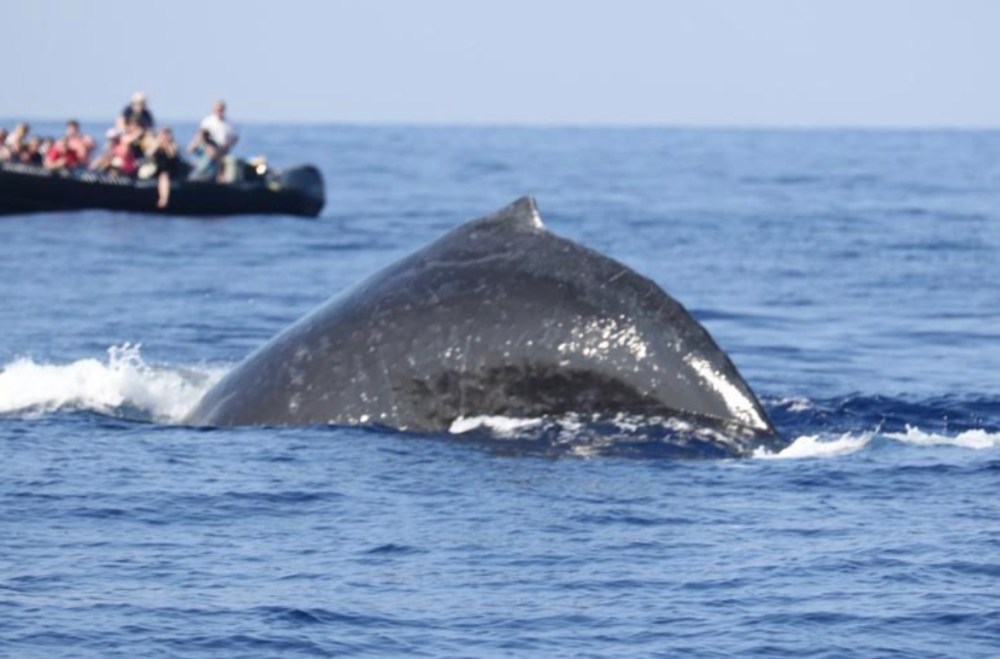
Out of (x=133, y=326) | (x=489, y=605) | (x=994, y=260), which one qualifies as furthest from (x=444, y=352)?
(x=994, y=260)

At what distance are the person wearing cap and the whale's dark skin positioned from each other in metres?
31.2

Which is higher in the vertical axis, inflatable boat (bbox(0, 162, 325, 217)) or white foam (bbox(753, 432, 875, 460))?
inflatable boat (bbox(0, 162, 325, 217))

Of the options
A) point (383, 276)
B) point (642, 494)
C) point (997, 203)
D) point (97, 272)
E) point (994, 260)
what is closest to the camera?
point (642, 494)

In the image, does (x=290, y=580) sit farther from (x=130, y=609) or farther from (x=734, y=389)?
(x=734, y=389)

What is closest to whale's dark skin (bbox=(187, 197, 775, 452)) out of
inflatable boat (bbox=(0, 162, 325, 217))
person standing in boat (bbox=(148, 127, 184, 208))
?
person standing in boat (bbox=(148, 127, 184, 208))

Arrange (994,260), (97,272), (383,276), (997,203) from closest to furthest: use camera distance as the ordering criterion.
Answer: (383,276), (97,272), (994,260), (997,203)

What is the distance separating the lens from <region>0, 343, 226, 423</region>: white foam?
1498 centimetres

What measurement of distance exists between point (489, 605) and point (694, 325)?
2.66 metres

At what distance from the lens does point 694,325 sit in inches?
470

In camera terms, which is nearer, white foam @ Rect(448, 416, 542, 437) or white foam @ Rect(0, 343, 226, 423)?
white foam @ Rect(448, 416, 542, 437)

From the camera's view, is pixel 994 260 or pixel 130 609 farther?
pixel 994 260

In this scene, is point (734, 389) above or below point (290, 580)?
above

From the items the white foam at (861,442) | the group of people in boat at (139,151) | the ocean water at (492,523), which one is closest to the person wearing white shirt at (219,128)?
the group of people in boat at (139,151)

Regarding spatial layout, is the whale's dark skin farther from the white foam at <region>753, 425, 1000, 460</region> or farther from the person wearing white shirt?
the person wearing white shirt
